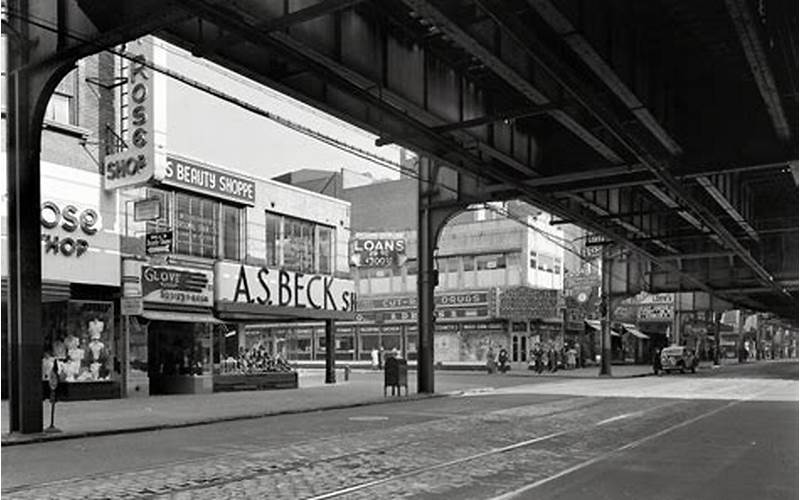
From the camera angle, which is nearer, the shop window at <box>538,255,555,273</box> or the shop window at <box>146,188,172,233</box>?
the shop window at <box>146,188,172,233</box>

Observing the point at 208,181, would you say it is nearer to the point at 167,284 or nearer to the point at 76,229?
the point at 167,284

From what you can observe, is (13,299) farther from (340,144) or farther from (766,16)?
(766,16)

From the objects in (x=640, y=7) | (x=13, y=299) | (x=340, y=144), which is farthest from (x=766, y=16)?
(x=13, y=299)

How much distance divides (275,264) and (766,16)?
22681 millimetres

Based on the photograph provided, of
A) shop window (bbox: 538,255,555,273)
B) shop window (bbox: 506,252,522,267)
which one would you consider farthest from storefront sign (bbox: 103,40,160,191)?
shop window (bbox: 538,255,555,273)

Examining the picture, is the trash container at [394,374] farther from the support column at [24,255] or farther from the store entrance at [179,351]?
the support column at [24,255]

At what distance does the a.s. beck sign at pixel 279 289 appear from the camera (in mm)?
29344

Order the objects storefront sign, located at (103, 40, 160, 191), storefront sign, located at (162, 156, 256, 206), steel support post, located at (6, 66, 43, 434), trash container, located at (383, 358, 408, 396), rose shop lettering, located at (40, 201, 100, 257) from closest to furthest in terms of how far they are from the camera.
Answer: steel support post, located at (6, 66, 43, 434)
rose shop lettering, located at (40, 201, 100, 257)
storefront sign, located at (103, 40, 160, 191)
trash container, located at (383, 358, 408, 396)
storefront sign, located at (162, 156, 256, 206)

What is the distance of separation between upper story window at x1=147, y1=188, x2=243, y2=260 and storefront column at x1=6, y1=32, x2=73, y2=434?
10784 millimetres

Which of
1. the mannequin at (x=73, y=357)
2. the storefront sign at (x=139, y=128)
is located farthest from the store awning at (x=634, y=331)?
the storefront sign at (x=139, y=128)

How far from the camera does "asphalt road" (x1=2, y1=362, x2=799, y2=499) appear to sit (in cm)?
950

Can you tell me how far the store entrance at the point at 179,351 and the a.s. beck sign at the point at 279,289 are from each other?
141 centimetres

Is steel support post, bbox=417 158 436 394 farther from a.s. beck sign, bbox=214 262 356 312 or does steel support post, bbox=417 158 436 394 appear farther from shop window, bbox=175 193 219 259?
shop window, bbox=175 193 219 259

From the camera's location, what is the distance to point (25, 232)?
15.5 m
